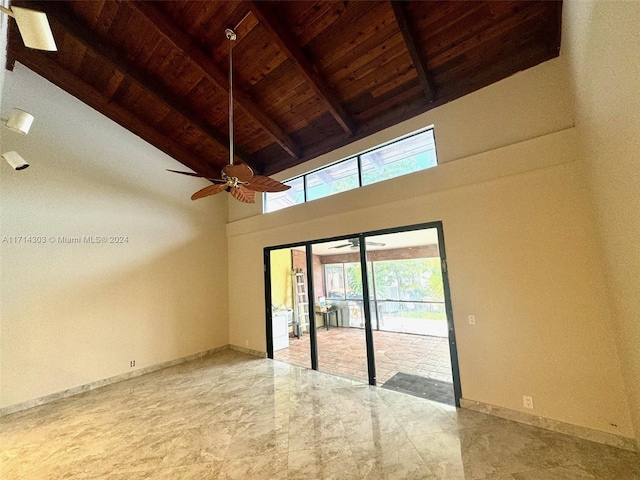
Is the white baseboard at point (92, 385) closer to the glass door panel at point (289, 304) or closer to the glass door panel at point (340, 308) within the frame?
the glass door panel at point (289, 304)

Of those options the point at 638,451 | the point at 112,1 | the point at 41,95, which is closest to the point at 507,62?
the point at 638,451

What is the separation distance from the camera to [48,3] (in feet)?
11.4

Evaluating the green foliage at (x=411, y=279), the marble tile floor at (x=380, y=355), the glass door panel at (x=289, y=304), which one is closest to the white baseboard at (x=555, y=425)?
the marble tile floor at (x=380, y=355)

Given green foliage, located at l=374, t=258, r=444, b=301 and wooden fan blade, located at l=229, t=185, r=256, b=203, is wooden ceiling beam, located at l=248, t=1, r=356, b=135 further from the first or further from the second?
green foliage, located at l=374, t=258, r=444, b=301

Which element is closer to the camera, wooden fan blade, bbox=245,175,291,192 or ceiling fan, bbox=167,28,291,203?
ceiling fan, bbox=167,28,291,203

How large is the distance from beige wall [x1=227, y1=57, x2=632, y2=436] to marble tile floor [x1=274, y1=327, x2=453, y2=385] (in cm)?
135

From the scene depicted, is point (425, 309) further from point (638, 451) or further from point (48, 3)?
point (48, 3)

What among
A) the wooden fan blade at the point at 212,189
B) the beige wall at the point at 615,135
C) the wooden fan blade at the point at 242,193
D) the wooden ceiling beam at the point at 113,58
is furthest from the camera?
the wooden ceiling beam at the point at 113,58

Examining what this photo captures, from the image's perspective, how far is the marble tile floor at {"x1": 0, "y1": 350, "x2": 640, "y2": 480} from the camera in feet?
7.71

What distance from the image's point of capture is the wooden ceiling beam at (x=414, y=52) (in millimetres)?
3025

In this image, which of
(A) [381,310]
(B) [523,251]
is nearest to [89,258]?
(A) [381,310]

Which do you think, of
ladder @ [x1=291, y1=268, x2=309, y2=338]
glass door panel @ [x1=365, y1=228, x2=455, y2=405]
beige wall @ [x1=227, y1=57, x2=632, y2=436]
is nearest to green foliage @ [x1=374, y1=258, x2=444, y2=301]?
glass door panel @ [x1=365, y1=228, x2=455, y2=405]

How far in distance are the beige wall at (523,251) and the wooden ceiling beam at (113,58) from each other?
422 cm

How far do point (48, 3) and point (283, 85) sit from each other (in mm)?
3242
